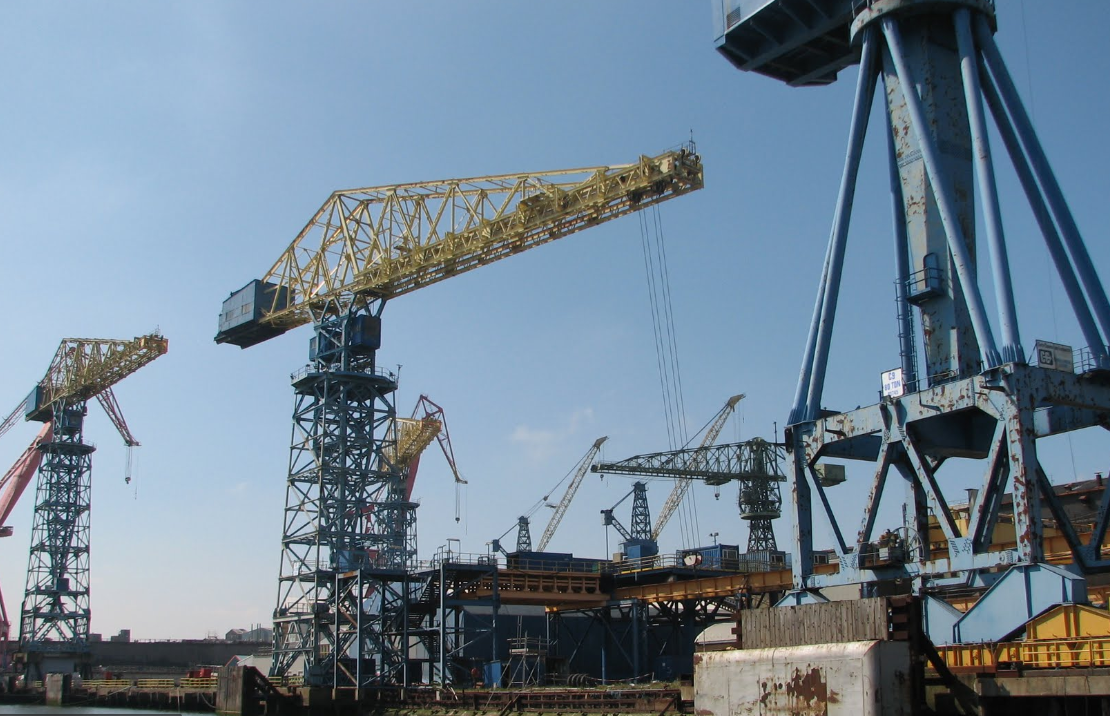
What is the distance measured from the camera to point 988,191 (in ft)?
105

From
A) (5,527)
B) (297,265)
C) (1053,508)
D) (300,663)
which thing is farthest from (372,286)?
(5,527)

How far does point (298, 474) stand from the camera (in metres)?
64.7

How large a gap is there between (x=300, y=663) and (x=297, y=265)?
25043mm

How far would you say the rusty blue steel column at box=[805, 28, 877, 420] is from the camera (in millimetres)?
Answer: 35438

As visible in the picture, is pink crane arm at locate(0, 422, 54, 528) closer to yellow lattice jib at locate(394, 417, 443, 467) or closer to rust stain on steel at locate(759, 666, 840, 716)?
yellow lattice jib at locate(394, 417, 443, 467)

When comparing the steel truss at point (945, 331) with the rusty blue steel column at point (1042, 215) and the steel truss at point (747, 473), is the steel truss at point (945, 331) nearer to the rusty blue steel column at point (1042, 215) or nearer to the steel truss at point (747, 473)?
→ the rusty blue steel column at point (1042, 215)

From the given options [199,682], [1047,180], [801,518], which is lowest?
[199,682]

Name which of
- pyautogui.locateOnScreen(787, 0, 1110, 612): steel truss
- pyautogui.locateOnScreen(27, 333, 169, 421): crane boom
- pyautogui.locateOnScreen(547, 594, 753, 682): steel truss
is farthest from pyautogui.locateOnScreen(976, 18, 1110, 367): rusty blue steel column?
pyautogui.locateOnScreen(27, 333, 169, 421): crane boom

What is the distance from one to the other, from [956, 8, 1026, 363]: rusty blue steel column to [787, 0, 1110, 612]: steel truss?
0.04 m

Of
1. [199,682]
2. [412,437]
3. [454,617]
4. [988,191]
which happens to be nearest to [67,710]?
[199,682]

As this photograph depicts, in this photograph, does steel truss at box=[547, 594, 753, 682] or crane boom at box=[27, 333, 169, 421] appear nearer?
steel truss at box=[547, 594, 753, 682]

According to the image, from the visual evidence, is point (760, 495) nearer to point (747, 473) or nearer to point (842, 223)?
point (747, 473)

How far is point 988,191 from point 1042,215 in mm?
3831

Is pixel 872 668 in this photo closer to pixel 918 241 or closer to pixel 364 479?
pixel 918 241
